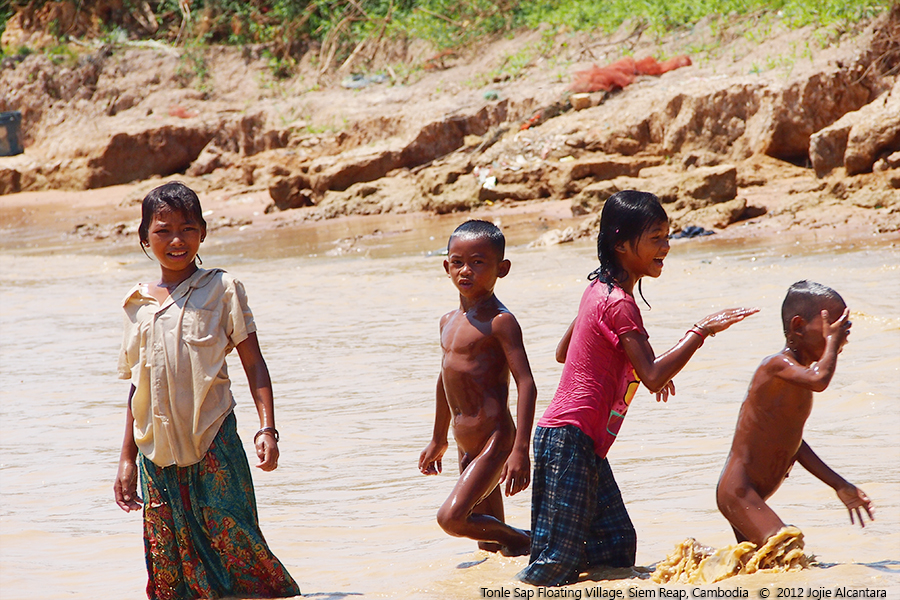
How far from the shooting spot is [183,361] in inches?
116

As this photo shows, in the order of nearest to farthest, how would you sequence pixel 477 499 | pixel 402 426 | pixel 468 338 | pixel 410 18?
pixel 477 499 → pixel 468 338 → pixel 402 426 → pixel 410 18

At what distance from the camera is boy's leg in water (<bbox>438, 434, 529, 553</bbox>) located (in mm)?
3129

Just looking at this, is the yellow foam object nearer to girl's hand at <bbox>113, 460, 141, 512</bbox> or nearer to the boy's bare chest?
the boy's bare chest

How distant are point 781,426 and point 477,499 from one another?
92 centimetres

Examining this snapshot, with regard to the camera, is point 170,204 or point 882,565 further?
point 170,204

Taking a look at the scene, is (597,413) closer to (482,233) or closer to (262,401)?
(482,233)

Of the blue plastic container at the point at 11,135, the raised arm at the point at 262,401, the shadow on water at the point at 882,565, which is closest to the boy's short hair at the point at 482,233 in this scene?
the raised arm at the point at 262,401

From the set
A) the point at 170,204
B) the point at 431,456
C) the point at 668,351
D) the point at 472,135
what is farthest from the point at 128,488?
the point at 472,135

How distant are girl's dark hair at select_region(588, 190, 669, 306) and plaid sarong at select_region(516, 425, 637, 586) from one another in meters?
0.48

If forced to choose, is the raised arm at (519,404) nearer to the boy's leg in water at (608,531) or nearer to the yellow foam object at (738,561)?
the boy's leg in water at (608,531)

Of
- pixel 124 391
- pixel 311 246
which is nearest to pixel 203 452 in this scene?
pixel 124 391

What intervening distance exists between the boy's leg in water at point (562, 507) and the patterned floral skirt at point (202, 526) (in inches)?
31.7

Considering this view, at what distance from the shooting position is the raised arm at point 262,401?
289 cm

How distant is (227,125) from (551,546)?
2045cm
